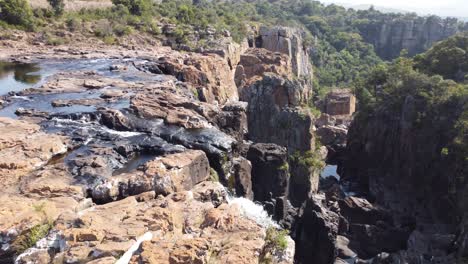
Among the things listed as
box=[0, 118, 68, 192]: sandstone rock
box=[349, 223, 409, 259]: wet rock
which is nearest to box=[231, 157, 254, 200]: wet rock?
box=[0, 118, 68, 192]: sandstone rock

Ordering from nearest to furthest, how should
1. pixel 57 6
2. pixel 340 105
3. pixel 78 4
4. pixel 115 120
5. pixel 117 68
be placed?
pixel 115 120 → pixel 117 68 → pixel 57 6 → pixel 78 4 → pixel 340 105

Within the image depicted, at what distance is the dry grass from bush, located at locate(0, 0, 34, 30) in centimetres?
574

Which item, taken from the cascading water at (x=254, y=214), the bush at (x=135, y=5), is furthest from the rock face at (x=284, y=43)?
the cascading water at (x=254, y=214)

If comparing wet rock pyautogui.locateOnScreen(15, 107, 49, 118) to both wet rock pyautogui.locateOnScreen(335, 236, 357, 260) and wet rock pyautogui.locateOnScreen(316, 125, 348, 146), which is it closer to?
wet rock pyautogui.locateOnScreen(335, 236, 357, 260)

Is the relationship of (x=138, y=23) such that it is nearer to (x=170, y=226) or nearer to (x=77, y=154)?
(x=77, y=154)

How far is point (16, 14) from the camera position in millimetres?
50969

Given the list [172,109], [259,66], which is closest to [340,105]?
[259,66]

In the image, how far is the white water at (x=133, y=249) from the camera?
1225 centimetres

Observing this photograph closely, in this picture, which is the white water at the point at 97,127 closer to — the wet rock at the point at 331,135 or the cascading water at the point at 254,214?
the cascading water at the point at 254,214

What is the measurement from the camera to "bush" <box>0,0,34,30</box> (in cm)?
5100

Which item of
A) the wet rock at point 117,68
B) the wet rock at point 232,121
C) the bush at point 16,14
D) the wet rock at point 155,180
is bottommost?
the wet rock at point 232,121

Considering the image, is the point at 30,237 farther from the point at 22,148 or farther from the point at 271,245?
the point at 271,245

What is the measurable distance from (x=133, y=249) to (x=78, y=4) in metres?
58.5

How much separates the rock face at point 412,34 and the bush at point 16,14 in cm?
9127
